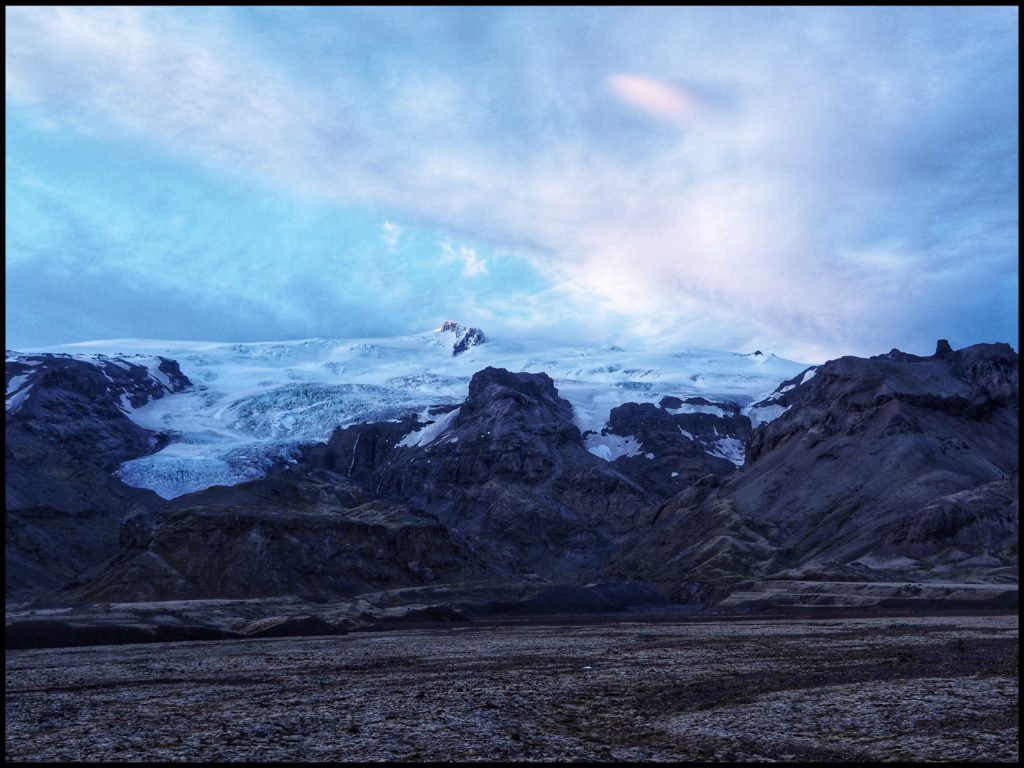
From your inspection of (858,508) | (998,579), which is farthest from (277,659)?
(858,508)

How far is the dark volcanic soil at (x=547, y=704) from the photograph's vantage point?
2211 cm

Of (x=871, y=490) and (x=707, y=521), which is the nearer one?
(x=871, y=490)

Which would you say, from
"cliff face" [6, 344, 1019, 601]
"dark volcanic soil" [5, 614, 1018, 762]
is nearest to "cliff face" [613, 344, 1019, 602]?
"cliff face" [6, 344, 1019, 601]

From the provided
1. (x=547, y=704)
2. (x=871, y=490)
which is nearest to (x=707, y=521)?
(x=871, y=490)

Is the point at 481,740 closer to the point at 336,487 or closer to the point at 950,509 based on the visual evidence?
the point at 950,509

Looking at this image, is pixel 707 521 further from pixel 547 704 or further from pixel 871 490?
pixel 547 704

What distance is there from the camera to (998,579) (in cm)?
11069

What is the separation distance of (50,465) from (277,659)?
149 m

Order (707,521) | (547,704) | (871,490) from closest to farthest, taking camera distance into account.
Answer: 1. (547,704)
2. (871,490)
3. (707,521)

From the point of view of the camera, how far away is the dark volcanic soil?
22109 mm

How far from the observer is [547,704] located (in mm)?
30219

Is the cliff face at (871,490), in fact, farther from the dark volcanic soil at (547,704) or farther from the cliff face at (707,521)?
the dark volcanic soil at (547,704)

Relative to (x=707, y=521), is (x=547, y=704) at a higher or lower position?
lower

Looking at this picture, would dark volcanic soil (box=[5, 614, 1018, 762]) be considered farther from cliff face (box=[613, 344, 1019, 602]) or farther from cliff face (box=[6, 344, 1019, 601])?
cliff face (box=[6, 344, 1019, 601])
